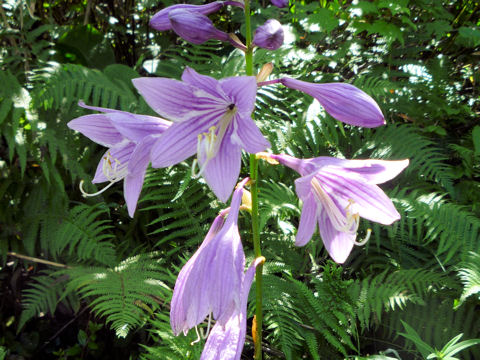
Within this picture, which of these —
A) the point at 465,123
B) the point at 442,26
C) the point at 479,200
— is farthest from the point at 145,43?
the point at 479,200

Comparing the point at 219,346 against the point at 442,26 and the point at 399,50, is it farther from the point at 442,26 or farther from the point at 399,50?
the point at 399,50

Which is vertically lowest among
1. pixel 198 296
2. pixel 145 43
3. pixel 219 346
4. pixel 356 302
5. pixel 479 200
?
pixel 356 302

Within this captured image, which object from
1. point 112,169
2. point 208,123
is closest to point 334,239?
point 208,123

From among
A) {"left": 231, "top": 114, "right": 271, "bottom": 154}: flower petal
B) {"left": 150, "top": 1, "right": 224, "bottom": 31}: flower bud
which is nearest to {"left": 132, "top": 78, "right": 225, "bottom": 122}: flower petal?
{"left": 231, "top": 114, "right": 271, "bottom": 154}: flower petal

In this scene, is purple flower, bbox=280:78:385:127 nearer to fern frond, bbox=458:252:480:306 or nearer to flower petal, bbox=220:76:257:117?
flower petal, bbox=220:76:257:117

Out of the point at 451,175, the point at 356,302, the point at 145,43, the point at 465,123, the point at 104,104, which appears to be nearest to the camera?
the point at 356,302

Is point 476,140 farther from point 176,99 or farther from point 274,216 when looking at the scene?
point 176,99

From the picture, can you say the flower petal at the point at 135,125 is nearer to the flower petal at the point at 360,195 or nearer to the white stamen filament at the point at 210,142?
the white stamen filament at the point at 210,142
